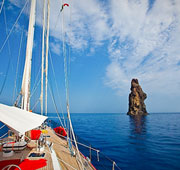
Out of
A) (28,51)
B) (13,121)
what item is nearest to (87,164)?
(13,121)

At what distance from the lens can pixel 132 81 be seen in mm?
102375

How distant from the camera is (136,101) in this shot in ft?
300

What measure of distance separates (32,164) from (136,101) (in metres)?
95.8

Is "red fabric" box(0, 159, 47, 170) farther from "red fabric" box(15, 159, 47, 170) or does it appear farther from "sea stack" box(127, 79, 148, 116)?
"sea stack" box(127, 79, 148, 116)

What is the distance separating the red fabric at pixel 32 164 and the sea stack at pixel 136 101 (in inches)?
3714

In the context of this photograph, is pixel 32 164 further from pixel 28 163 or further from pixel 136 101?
pixel 136 101

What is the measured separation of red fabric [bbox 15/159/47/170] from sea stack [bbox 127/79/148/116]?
9434 centimetres

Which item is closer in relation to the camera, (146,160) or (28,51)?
(28,51)

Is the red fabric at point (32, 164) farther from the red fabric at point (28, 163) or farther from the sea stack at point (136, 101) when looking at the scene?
the sea stack at point (136, 101)

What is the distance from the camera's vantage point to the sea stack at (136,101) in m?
90.9

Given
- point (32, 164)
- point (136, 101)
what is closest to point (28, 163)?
point (32, 164)

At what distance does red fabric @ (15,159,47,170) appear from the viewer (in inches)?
195

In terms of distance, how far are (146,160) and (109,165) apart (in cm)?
410

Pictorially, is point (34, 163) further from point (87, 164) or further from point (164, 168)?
point (164, 168)
